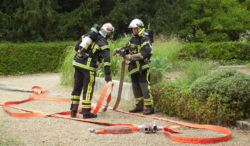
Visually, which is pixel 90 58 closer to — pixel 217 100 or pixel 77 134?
pixel 77 134

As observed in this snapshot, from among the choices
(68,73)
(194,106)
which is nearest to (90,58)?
(194,106)

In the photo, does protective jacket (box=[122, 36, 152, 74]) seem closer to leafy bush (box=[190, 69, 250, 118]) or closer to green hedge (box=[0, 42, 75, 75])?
leafy bush (box=[190, 69, 250, 118])

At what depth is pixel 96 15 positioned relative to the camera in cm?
2320

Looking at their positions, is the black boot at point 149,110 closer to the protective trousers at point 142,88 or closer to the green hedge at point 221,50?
the protective trousers at point 142,88

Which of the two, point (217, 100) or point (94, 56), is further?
point (94, 56)

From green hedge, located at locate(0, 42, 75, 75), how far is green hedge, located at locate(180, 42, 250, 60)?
5.85 meters

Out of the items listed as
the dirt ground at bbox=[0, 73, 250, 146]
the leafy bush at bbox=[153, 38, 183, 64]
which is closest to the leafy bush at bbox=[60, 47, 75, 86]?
the leafy bush at bbox=[153, 38, 183, 64]

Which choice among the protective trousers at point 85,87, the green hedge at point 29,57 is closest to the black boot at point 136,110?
the protective trousers at point 85,87

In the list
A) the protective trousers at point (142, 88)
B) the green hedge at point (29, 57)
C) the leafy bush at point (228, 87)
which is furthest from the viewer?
the green hedge at point (29, 57)

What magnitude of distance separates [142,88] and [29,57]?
1034cm

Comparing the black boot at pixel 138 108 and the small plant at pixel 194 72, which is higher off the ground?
the small plant at pixel 194 72

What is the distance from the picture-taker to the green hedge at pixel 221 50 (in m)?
18.0

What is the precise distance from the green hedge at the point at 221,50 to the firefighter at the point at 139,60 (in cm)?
951

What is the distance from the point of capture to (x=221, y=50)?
18.1 meters
